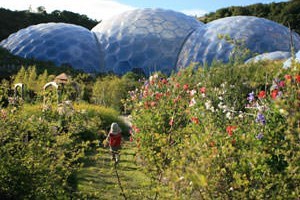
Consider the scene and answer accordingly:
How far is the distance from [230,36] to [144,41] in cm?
481

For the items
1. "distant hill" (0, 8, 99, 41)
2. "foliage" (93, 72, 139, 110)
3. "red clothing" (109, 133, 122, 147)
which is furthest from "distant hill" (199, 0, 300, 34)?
"red clothing" (109, 133, 122, 147)

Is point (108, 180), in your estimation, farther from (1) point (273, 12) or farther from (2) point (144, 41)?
(1) point (273, 12)

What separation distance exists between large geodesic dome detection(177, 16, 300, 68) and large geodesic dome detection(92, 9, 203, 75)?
0.77m

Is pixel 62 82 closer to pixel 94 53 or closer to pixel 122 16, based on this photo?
pixel 94 53

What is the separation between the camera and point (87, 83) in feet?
56.4

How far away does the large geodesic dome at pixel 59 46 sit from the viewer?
23109 mm

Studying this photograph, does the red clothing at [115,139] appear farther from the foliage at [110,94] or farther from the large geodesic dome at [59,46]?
the large geodesic dome at [59,46]

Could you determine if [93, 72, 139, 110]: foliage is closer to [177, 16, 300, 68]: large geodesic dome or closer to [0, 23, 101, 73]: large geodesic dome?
[177, 16, 300, 68]: large geodesic dome

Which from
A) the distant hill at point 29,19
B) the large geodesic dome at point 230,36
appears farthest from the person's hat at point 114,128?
the distant hill at point 29,19

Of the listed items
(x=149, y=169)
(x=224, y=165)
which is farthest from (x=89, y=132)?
(x=224, y=165)

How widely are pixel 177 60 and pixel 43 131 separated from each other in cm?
1995

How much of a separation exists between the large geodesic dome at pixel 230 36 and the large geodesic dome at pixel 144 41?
769mm

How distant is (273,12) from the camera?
34000 mm

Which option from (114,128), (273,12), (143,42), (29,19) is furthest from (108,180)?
(273,12)
